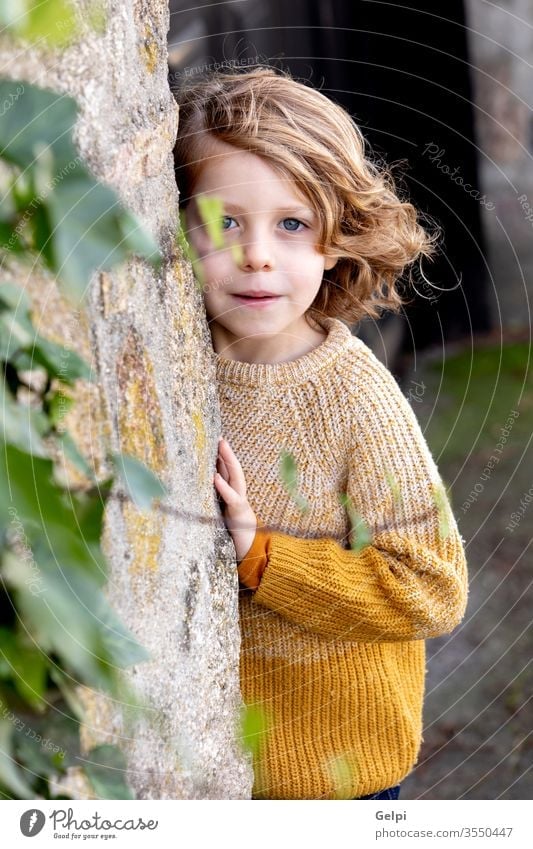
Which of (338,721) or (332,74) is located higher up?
(332,74)

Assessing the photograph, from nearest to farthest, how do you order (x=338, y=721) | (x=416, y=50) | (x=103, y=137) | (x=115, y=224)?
(x=115, y=224) → (x=103, y=137) → (x=338, y=721) → (x=416, y=50)

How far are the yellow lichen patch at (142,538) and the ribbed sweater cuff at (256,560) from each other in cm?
20

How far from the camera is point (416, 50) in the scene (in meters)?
3.10

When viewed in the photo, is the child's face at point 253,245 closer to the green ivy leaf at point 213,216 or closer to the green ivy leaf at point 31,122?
the green ivy leaf at point 213,216

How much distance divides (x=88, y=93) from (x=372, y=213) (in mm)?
494

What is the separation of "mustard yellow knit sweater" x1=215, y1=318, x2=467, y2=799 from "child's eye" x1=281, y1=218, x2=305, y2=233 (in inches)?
4.6

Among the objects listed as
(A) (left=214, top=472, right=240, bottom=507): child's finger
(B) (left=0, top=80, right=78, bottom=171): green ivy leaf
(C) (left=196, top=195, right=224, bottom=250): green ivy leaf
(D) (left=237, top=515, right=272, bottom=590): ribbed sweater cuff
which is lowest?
(D) (left=237, top=515, right=272, bottom=590): ribbed sweater cuff

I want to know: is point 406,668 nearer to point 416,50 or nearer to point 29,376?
point 29,376

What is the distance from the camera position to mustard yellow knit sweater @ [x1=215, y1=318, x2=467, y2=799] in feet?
3.00

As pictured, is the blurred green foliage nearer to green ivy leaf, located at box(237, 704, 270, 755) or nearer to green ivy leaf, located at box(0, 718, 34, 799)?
green ivy leaf, located at box(0, 718, 34, 799)

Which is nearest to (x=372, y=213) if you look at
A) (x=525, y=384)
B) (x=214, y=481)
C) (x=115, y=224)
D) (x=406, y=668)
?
(x=214, y=481)

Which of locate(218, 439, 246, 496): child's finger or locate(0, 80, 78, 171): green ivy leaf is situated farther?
locate(218, 439, 246, 496): child's finger
